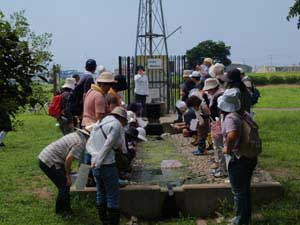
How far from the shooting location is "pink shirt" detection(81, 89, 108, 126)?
675 cm

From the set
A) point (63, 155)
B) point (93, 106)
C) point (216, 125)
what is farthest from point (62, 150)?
point (216, 125)

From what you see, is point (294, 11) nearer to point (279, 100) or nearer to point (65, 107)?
point (65, 107)

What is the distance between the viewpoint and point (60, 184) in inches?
268

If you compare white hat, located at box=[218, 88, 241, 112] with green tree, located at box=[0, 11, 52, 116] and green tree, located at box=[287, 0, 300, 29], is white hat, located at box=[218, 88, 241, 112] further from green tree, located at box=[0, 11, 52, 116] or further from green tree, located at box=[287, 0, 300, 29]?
green tree, located at box=[287, 0, 300, 29]

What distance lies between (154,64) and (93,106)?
10.8m

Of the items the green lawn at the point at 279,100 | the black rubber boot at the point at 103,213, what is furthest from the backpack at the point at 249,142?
the green lawn at the point at 279,100

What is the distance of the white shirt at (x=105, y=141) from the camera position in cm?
602

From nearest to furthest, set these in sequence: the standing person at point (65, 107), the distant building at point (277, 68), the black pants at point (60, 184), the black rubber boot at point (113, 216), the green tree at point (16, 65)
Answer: the green tree at point (16, 65) < the black rubber boot at point (113, 216) < the black pants at point (60, 184) < the standing person at point (65, 107) < the distant building at point (277, 68)

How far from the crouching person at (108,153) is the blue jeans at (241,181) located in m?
1.30

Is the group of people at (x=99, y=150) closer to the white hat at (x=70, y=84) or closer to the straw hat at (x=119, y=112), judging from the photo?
the straw hat at (x=119, y=112)

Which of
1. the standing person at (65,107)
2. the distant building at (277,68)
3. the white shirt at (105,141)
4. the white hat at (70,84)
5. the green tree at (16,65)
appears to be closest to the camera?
the green tree at (16,65)

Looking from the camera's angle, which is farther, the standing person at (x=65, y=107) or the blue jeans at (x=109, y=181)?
the standing person at (x=65, y=107)

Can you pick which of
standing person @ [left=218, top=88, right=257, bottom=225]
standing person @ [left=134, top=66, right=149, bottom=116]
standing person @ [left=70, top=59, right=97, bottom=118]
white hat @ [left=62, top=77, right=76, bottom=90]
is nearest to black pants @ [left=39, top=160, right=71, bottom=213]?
standing person @ [left=70, top=59, right=97, bottom=118]

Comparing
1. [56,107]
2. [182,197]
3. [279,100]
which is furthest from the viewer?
[279,100]
